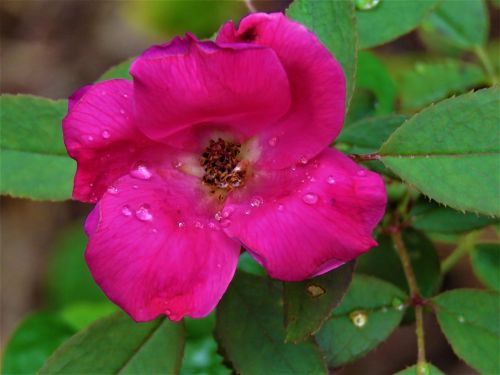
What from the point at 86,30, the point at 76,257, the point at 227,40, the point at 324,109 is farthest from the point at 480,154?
the point at 86,30

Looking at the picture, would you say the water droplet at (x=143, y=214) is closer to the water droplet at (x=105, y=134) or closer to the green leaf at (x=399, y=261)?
the water droplet at (x=105, y=134)

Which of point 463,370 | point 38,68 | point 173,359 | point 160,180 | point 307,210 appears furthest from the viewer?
point 38,68

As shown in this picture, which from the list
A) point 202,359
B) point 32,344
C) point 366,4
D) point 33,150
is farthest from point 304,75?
point 32,344

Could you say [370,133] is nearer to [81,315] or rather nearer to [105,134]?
[105,134]

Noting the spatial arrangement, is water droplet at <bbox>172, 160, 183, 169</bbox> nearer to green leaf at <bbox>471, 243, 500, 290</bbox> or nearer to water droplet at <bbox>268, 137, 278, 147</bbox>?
water droplet at <bbox>268, 137, 278, 147</bbox>

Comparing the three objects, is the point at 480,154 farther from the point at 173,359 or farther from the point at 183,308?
the point at 173,359

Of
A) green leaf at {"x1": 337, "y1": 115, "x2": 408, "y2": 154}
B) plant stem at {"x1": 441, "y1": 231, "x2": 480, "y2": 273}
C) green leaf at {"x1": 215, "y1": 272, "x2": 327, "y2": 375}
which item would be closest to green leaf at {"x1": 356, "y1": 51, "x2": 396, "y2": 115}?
plant stem at {"x1": 441, "y1": 231, "x2": 480, "y2": 273}

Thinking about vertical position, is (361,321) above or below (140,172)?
→ below
